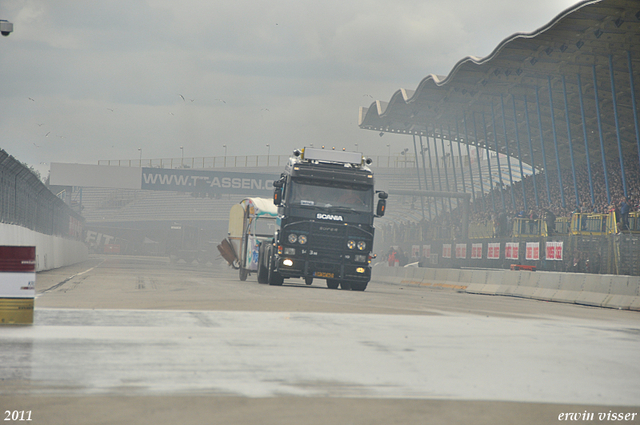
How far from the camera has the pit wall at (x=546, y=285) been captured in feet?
67.7

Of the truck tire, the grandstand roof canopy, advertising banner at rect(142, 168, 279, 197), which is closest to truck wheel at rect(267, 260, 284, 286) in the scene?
the truck tire

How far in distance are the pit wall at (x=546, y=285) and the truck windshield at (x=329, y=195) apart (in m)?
6.39

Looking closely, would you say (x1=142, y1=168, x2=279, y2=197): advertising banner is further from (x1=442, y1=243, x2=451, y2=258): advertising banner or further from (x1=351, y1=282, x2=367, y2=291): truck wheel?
(x1=351, y1=282, x2=367, y2=291): truck wheel

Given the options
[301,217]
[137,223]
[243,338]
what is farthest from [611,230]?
[137,223]

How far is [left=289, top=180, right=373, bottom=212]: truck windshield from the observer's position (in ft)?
73.6

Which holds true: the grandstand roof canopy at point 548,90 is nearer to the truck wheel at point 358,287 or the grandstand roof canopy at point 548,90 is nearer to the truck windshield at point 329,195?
the truck windshield at point 329,195

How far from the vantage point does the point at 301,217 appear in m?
22.6

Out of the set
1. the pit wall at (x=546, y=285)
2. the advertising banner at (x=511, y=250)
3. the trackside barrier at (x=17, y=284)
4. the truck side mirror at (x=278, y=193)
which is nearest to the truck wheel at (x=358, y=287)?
the truck side mirror at (x=278, y=193)

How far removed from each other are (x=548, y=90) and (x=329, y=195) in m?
25.5

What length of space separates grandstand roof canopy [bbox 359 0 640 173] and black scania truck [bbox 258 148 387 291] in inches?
608

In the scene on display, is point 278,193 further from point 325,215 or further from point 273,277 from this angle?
point 273,277

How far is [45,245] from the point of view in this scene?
1410 inches

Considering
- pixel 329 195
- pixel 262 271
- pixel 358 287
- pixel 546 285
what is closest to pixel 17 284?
pixel 329 195

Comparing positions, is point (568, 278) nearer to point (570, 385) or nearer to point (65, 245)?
point (570, 385)
